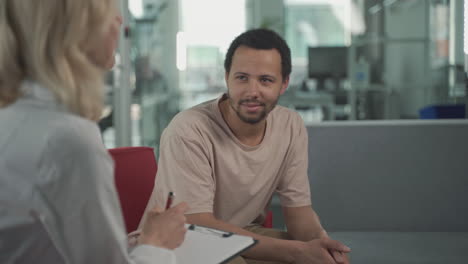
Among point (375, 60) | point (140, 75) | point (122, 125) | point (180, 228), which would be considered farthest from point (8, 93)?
point (375, 60)

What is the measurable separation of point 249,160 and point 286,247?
32 centimetres

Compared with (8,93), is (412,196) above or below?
below

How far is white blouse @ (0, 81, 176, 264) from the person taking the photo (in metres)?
0.73

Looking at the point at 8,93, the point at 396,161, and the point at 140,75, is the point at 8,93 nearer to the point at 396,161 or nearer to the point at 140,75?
the point at 396,161

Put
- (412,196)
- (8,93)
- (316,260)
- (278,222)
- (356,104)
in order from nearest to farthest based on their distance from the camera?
(8,93)
(316,260)
(412,196)
(278,222)
(356,104)

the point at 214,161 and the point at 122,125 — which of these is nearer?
the point at 214,161

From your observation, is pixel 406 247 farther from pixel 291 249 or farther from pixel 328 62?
pixel 328 62

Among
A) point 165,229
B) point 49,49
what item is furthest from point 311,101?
point 49,49

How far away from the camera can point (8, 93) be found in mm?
796

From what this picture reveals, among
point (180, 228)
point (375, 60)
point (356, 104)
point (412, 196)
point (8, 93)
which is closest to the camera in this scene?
point (8, 93)

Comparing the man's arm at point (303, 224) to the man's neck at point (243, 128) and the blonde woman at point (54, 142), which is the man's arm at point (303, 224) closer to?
the man's neck at point (243, 128)

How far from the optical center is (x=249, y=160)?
5.68 feet

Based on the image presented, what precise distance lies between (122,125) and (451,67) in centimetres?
453

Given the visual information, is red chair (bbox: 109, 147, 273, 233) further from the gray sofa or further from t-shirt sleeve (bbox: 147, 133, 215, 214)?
the gray sofa
